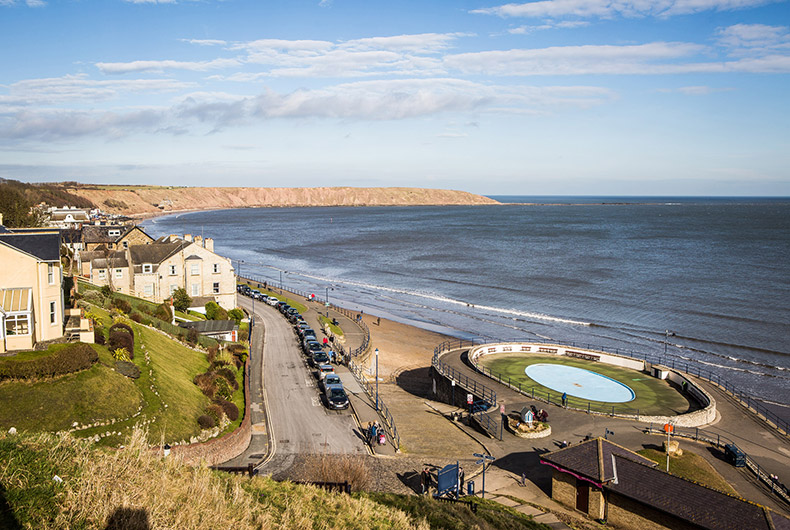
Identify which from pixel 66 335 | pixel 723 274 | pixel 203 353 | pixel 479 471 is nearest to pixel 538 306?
pixel 723 274

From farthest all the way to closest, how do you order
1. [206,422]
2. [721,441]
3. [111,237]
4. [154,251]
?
[111,237]
[154,251]
[721,441]
[206,422]

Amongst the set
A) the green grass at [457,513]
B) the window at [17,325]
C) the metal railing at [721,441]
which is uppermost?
the window at [17,325]

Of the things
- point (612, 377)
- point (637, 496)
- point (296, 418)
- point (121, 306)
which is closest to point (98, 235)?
point (121, 306)

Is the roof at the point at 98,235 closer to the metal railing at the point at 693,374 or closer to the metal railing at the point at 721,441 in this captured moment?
the metal railing at the point at 693,374

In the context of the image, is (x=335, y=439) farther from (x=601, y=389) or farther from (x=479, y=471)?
(x=601, y=389)

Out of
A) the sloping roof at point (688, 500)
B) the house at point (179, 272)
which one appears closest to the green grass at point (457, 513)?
the sloping roof at point (688, 500)

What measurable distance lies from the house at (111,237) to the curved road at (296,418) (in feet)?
114

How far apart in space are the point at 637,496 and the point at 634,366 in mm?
20320

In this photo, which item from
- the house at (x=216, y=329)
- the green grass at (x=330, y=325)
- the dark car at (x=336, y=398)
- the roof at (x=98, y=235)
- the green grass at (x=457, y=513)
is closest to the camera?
the green grass at (x=457, y=513)

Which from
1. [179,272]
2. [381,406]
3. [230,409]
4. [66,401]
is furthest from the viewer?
[179,272]

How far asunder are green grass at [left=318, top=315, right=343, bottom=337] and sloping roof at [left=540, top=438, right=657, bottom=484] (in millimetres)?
32910

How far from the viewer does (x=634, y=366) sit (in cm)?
3750

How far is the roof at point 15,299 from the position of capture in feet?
84.2

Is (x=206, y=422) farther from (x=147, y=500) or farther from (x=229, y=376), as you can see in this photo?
(x=147, y=500)
